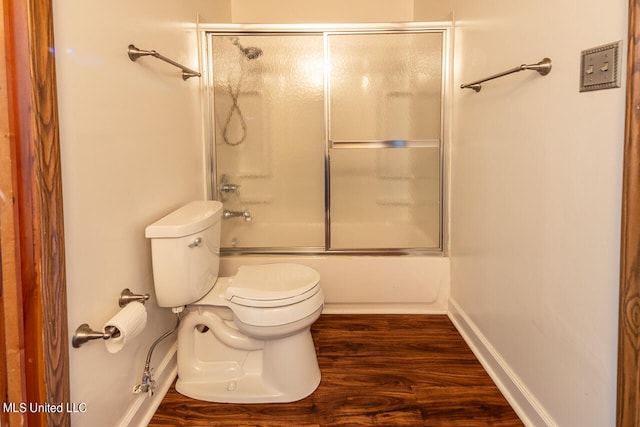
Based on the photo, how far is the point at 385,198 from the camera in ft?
9.85

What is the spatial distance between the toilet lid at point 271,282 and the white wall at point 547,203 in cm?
82

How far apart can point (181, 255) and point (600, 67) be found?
1.48m

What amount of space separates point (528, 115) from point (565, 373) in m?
0.88

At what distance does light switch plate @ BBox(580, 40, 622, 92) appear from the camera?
1169 millimetres

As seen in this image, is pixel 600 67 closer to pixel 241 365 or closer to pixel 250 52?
pixel 241 365

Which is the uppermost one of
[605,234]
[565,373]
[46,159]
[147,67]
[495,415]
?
[147,67]

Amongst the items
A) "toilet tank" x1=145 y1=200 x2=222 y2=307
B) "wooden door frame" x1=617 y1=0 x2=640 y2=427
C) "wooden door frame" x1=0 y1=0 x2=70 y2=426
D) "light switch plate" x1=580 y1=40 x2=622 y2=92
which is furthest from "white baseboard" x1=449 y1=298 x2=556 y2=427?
"wooden door frame" x1=0 y1=0 x2=70 y2=426

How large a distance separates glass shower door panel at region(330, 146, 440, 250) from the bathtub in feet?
0.32

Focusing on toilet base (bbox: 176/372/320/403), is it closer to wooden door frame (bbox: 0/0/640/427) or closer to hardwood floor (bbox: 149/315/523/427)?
hardwood floor (bbox: 149/315/523/427)

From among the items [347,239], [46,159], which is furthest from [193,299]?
[347,239]

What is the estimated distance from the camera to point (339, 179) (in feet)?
9.49

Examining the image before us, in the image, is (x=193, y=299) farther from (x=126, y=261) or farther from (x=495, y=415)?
(x=495, y=415)

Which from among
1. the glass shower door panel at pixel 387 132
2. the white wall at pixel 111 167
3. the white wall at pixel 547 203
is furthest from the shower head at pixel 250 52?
the white wall at pixel 547 203

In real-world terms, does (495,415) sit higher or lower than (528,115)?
lower
